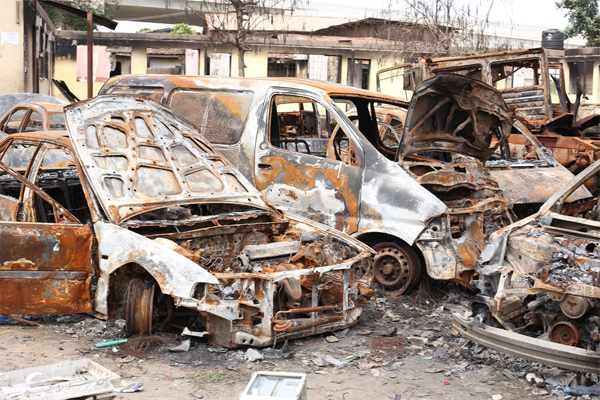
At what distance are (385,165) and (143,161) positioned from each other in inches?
98.7

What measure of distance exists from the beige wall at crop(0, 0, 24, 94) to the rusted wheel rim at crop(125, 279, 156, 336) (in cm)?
1502

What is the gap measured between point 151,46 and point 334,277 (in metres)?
20.9

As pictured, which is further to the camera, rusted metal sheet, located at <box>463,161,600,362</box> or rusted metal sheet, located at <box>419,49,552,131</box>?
rusted metal sheet, located at <box>419,49,552,131</box>

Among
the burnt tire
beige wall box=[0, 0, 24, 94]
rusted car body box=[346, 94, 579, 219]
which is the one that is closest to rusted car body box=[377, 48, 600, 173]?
rusted car body box=[346, 94, 579, 219]

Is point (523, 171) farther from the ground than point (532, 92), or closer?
closer

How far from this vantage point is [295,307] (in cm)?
542

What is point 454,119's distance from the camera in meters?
7.68

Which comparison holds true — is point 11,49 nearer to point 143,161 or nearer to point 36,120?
point 36,120

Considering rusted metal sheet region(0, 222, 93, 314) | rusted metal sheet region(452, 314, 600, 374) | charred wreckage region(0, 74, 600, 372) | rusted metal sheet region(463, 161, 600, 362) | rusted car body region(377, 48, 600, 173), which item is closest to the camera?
rusted metal sheet region(452, 314, 600, 374)

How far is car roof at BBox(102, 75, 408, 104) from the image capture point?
25.6 feet

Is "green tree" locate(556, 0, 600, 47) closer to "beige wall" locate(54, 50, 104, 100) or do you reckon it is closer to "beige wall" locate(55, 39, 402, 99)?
"beige wall" locate(55, 39, 402, 99)

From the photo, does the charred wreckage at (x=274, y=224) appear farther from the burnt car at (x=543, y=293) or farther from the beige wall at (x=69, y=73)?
the beige wall at (x=69, y=73)

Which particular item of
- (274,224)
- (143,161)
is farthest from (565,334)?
(143,161)

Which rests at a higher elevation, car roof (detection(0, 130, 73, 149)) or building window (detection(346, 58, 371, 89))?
building window (detection(346, 58, 371, 89))
